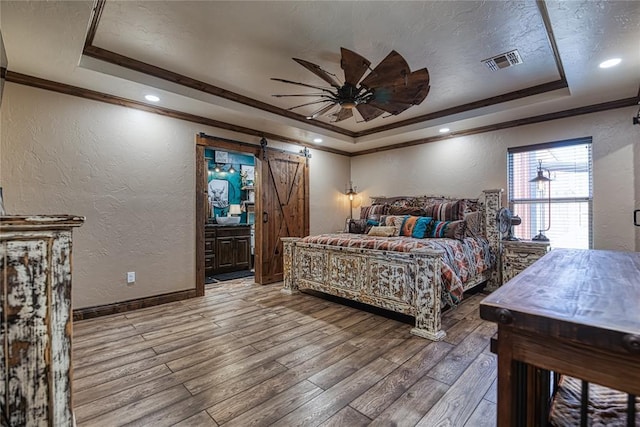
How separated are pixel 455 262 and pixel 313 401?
219cm

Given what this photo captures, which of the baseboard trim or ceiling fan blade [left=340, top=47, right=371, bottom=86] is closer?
ceiling fan blade [left=340, top=47, right=371, bottom=86]

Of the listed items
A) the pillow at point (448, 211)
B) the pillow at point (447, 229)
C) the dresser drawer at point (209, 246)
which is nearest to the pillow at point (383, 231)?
the pillow at point (447, 229)

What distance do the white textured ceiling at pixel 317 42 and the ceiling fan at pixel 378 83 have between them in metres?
0.36

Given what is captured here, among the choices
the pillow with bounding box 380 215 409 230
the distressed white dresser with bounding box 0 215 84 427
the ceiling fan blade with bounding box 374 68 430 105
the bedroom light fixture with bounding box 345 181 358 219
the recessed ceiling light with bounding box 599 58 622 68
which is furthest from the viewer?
the bedroom light fixture with bounding box 345 181 358 219

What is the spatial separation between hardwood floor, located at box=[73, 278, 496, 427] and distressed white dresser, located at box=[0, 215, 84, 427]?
2.39 feet

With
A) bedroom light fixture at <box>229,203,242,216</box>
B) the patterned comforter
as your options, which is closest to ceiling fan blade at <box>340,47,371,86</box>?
the patterned comforter

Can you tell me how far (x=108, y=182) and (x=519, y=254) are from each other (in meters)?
5.05

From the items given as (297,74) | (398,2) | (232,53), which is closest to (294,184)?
(297,74)

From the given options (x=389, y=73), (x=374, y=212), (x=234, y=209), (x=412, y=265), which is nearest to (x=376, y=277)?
(x=412, y=265)

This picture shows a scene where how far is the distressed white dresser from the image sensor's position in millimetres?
959

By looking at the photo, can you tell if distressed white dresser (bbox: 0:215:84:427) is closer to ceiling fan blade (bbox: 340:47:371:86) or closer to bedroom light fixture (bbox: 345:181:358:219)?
ceiling fan blade (bbox: 340:47:371:86)

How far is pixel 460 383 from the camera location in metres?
1.95

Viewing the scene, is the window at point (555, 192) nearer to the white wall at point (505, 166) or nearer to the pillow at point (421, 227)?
the white wall at point (505, 166)

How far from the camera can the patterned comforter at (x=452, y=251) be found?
296cm
